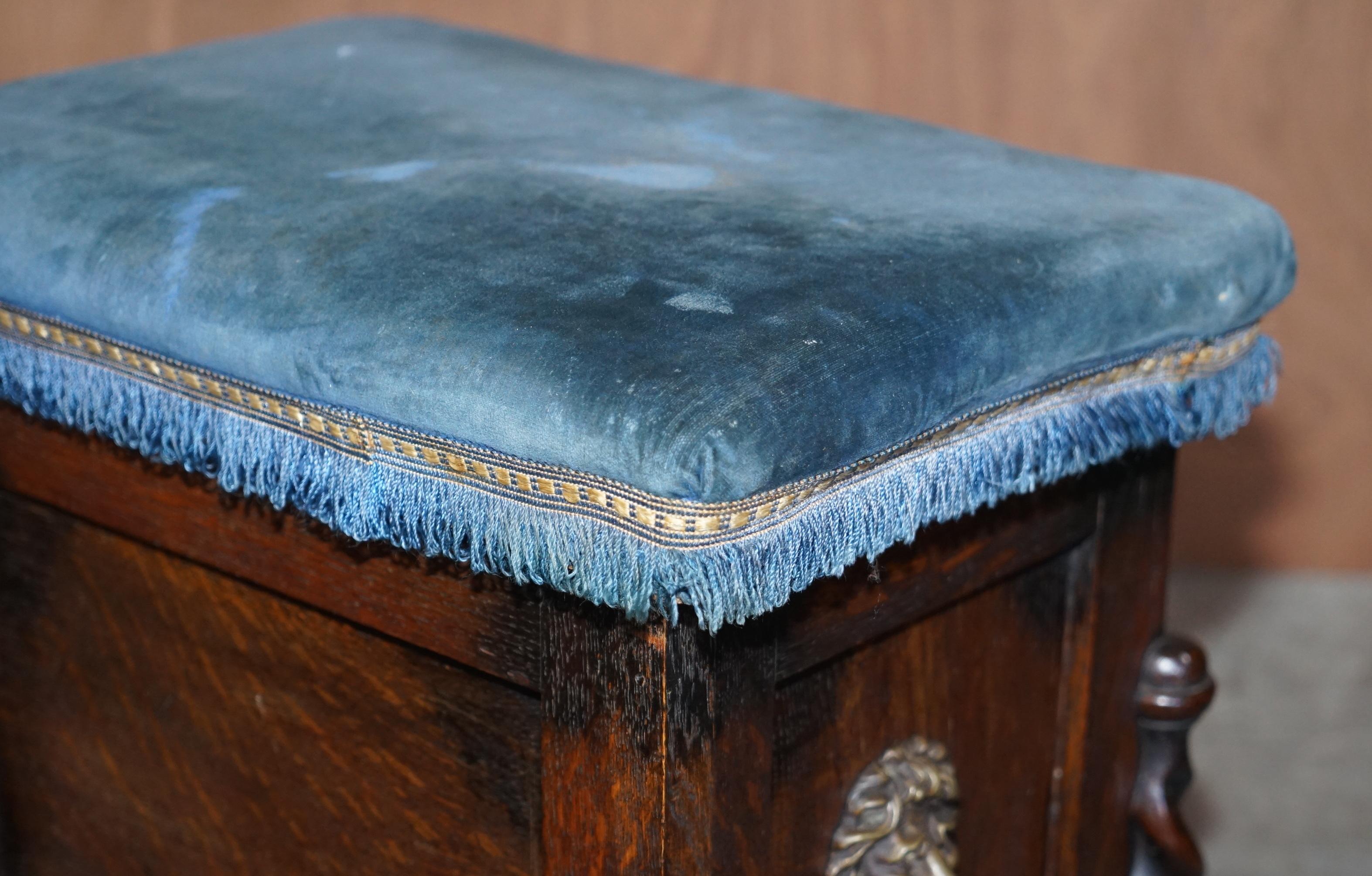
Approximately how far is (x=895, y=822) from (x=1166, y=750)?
Result: 9.1 inches

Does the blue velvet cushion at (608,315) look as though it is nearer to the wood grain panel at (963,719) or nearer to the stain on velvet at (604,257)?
the stain on velvet at (604,257)

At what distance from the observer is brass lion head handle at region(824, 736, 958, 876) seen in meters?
0.70

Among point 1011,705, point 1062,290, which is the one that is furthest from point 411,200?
point 1011,705

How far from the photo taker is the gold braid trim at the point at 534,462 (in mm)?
502

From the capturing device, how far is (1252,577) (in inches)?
65.2

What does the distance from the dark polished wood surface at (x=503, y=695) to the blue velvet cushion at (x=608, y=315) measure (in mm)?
61

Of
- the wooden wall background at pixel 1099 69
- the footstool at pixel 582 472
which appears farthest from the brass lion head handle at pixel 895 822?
the wooden wall background at pixel 1099 69

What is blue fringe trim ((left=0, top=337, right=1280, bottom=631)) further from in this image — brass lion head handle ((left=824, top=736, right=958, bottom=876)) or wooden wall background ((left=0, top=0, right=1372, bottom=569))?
wooden wall background ((left=0, top=0, right=1372, bottom=569))

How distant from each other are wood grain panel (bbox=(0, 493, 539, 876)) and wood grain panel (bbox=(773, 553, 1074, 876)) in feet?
0.38

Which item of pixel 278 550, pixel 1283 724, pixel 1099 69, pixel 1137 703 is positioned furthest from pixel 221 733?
pixel 1283 724

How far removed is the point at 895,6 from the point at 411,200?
944 millimetres

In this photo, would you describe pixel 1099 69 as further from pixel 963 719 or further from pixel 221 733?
pixel 221 733

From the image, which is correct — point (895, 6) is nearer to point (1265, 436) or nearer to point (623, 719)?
point (1265, 436)

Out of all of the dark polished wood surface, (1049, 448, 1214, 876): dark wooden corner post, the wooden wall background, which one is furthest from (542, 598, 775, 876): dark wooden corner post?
the wooden wall background
